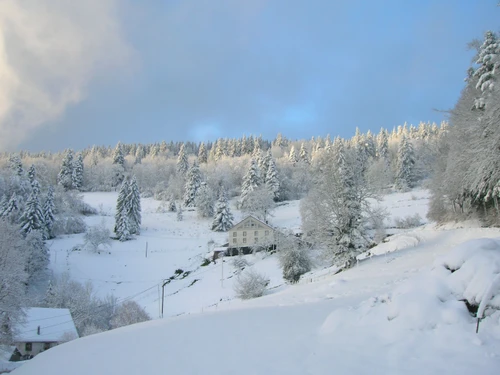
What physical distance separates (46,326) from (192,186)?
178 ft

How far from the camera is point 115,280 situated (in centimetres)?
4856

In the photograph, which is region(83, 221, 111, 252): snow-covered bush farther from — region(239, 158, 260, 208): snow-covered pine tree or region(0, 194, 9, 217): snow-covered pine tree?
region(239, 158, 260, 208): snow-covered pine tree

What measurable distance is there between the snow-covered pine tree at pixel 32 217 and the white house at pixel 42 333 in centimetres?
2755

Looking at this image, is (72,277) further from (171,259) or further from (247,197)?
(247,197)

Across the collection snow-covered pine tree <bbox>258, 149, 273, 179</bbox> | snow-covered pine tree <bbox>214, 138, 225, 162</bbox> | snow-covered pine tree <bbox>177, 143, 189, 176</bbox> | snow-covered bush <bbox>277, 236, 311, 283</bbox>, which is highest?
snow-covered pine tree <bbox>214, 138, 225, 162</bbox>

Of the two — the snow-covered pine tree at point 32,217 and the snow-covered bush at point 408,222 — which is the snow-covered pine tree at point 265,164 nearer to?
the snow-covered bush at point 408,222

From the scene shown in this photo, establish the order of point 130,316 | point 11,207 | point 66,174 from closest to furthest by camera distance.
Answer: point 130,316 → point 11,207 → point 66,174

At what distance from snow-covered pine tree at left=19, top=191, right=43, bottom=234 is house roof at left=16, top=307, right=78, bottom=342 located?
89.0 feet

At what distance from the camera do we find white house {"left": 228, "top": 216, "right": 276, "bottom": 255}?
5903cm

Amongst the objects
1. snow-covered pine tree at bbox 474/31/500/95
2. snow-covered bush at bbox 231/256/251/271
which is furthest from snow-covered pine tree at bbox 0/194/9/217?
snow-covered pine tree at bbox 474/31/500/95

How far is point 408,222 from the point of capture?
161ft

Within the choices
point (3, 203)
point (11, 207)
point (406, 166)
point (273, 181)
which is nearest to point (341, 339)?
point (11, 207)

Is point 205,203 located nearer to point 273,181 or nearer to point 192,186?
point 192,186

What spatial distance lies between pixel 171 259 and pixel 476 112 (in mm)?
45116
